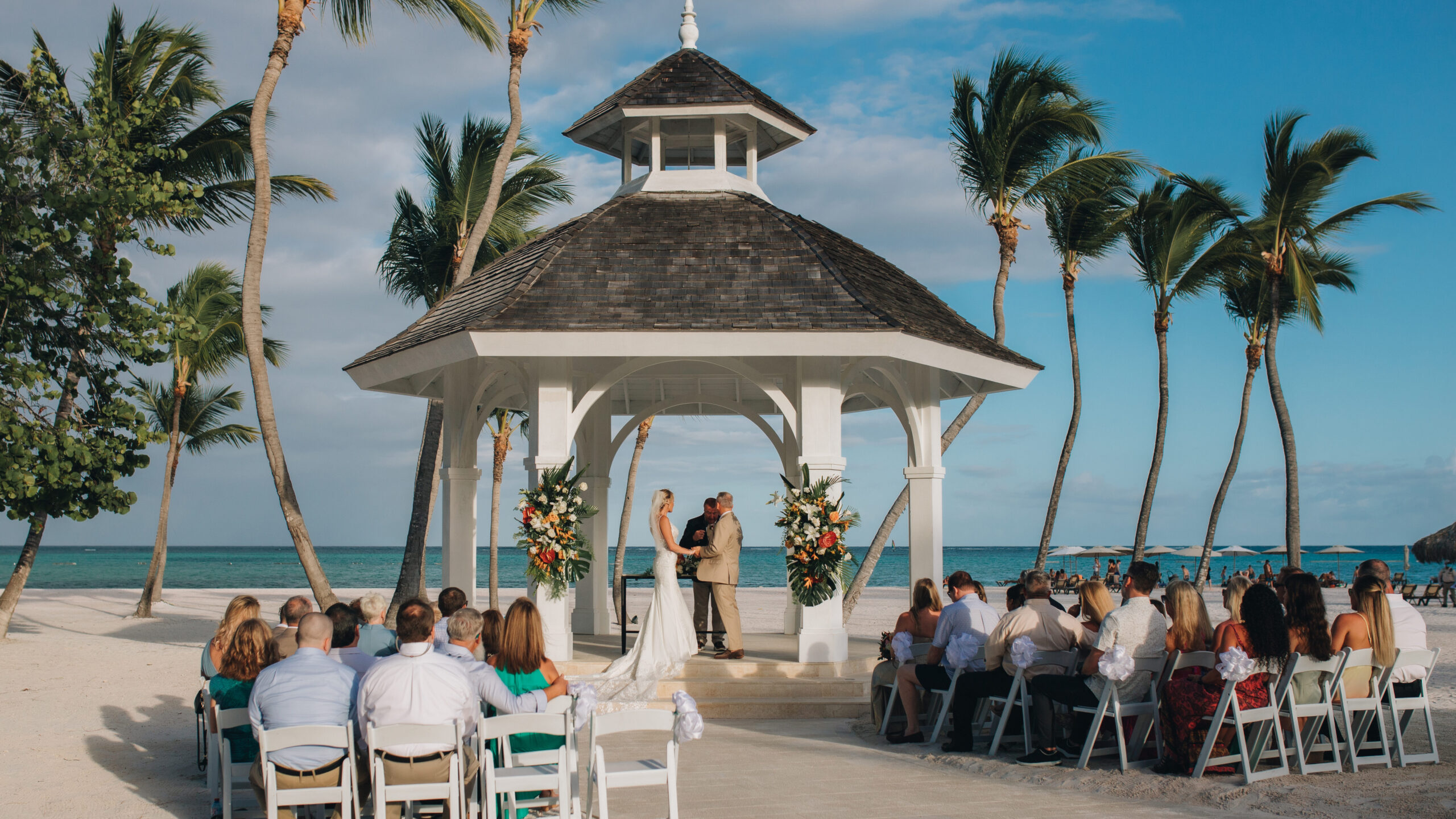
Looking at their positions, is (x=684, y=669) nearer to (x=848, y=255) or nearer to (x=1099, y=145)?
(x=848, y=255)

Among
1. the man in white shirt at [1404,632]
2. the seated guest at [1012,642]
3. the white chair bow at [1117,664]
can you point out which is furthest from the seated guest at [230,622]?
the man in white shirt at [1404,632]

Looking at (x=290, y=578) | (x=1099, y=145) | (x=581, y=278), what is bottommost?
(x=290, y=578)

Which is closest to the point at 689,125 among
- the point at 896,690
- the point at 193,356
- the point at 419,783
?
the point at 896,690

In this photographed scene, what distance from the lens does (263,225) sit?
14766mm

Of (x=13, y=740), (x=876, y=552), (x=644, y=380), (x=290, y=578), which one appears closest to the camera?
(x=13, y=740)

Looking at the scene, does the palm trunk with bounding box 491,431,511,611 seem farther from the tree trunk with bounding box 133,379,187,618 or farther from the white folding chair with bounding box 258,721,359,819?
the white folding chair with bounding box 258,721,359,819

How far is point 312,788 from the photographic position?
19.4 ft

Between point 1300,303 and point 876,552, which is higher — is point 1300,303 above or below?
above

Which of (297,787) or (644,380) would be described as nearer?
(297,787)

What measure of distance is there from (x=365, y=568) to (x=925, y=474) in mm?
82117

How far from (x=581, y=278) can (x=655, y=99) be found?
111 inches

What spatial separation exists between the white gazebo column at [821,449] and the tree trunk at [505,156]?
660 centimetres

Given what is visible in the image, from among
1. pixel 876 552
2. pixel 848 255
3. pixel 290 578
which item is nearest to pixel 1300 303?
pixel 876 552

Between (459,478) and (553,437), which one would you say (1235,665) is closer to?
(553,437)
